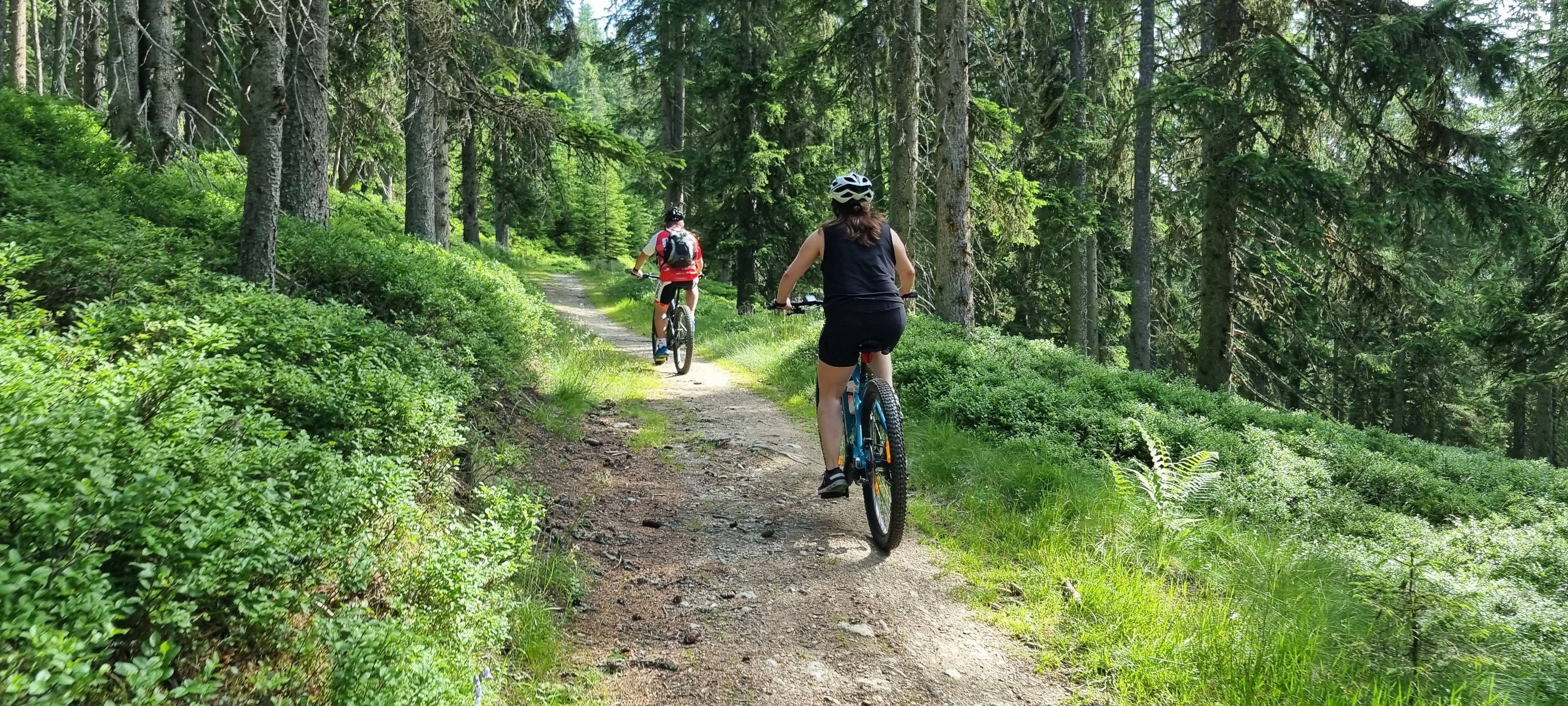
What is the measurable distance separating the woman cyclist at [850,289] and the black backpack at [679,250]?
513 centimetres

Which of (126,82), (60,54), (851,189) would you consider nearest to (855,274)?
(851,189)

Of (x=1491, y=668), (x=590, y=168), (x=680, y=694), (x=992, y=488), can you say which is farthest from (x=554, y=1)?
(x=1491, y=668)

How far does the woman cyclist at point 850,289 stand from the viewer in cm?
458

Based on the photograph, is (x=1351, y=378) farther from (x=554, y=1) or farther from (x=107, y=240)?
(x=107, y=240)

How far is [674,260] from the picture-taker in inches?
386

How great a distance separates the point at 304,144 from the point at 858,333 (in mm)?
7556

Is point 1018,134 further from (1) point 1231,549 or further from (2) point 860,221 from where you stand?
(1) point 1231,549

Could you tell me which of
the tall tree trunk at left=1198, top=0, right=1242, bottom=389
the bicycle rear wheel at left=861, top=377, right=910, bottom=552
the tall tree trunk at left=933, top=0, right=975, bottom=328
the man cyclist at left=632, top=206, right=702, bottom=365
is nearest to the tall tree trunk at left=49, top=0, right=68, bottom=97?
the man cyclist at left=632, top=206, right=702, bottom=365

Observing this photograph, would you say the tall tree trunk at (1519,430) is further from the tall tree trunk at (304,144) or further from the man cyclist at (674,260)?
the tall tree trunk at (304,144)

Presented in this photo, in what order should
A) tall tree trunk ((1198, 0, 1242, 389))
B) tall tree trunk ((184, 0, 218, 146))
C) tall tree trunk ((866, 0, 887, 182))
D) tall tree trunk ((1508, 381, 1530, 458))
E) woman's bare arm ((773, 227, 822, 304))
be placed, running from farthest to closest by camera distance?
tall tree trunk ((1508, 381, 1530, 458))
tall tree trunk ((866, 0, 887, 182))
tall tree trunk ((1198, 0, 1242, 389))
tall tree trunk ((184, 0, 218, 146))
woman's bare arm ((773, 227, 822, 304))

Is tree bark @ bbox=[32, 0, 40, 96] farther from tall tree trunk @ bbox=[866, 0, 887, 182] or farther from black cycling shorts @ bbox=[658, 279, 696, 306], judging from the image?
tall tree trunk @ bbox=[866, 0, 887, 182]

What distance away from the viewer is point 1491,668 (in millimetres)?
2883

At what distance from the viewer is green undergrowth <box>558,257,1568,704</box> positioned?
301 cm

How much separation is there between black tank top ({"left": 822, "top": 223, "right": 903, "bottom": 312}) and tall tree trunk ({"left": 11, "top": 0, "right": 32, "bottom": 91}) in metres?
19.9
